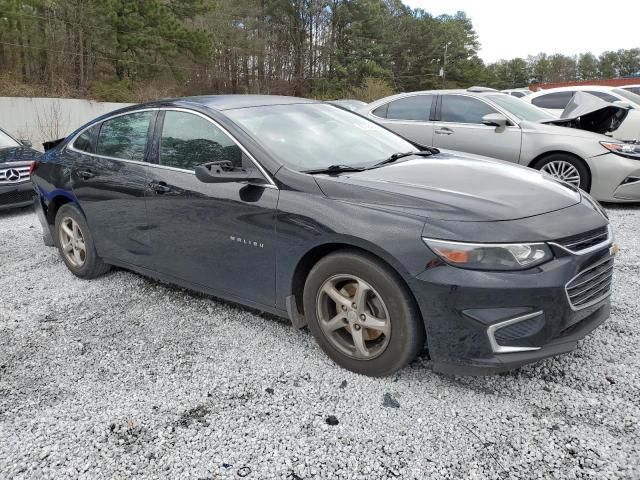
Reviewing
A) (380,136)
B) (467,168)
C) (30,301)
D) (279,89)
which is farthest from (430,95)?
(279,89)

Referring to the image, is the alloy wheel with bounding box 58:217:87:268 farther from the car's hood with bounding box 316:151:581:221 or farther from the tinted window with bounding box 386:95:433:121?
the tinted window with bounding box 386:95:433:121

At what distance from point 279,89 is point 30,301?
1614 inches

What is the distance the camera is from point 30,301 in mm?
4035

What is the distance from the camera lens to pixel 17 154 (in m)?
7.48

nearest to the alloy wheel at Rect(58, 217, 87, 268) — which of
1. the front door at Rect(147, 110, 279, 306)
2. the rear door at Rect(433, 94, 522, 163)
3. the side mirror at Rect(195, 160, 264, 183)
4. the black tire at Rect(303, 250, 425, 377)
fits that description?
the front door at Rect(147, 110, 279, 306)

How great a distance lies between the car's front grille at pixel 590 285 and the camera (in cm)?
238

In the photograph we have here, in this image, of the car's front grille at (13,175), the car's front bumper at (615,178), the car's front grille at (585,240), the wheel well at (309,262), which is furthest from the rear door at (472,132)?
the car's front grille at (13,175)

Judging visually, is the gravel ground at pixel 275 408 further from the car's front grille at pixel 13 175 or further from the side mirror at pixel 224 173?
the car's front grille at pixel 13 175

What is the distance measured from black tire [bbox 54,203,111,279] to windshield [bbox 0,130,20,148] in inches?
170

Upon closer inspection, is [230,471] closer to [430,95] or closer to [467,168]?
[467,168]

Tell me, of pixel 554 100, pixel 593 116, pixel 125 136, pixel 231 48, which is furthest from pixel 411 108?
pixel 231 48

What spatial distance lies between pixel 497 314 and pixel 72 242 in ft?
12.1

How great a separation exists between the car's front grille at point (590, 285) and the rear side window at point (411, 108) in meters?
5.10

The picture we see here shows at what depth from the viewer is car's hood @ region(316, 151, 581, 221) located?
8.00 feet
